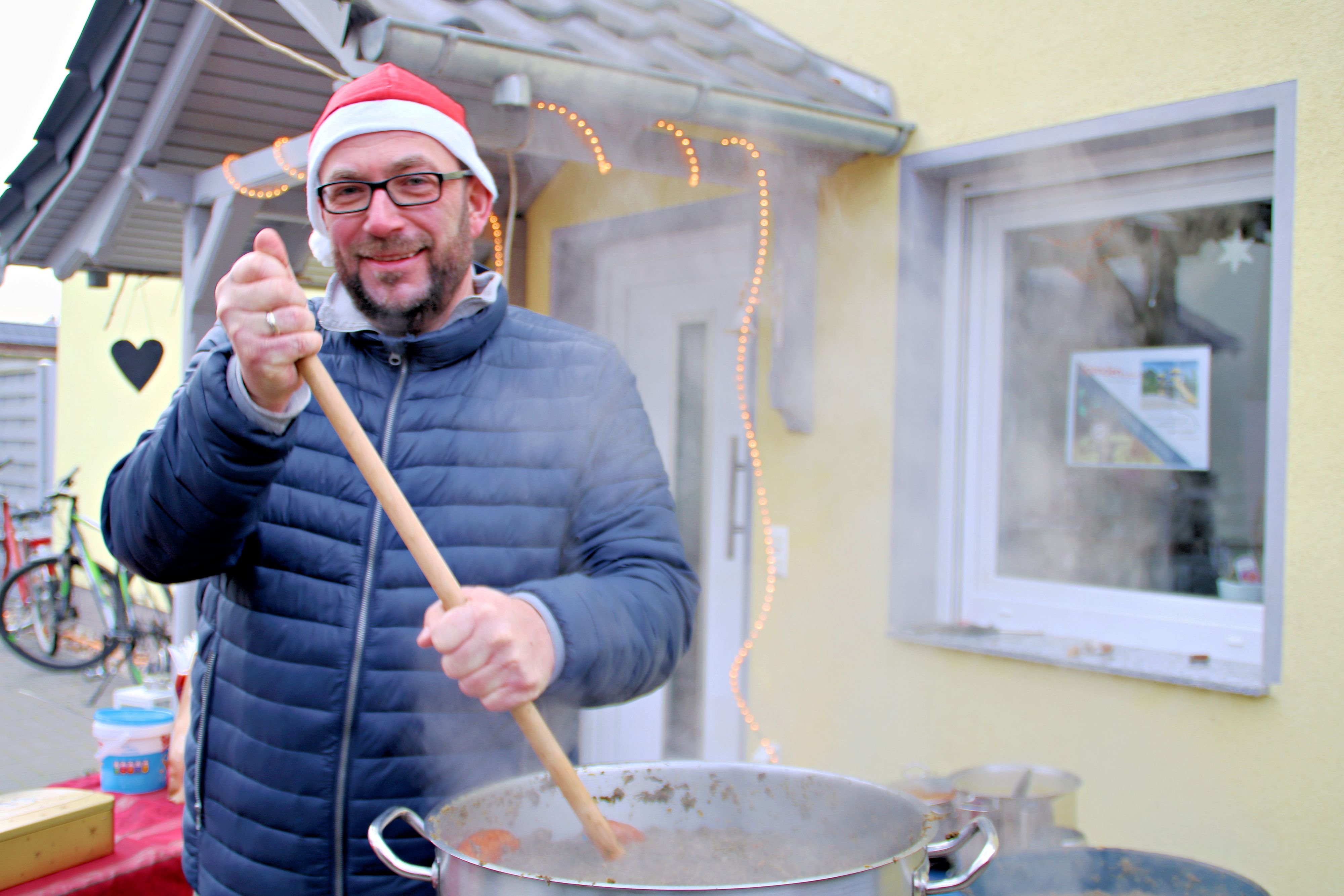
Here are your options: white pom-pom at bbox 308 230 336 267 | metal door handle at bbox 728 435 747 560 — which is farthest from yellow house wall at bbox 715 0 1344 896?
white pom-pom at bbox 308 230 336 267

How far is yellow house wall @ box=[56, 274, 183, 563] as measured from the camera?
31.2ft

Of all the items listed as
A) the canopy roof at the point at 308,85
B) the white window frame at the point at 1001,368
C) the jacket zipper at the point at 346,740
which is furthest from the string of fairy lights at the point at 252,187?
the jacket zipper at the point at 346,740

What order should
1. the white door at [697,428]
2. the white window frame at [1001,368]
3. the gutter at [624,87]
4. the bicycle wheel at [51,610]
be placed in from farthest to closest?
the bicycle wheel at [51,610]
the white door at [697,428]
the white window frame at [1001,368]
the gutter at [624,87]

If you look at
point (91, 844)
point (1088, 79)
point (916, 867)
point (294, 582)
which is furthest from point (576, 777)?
point (1088, 79)

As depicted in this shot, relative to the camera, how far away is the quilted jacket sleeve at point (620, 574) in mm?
1411

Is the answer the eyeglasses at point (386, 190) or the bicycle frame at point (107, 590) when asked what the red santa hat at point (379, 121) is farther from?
the bicycle frame at point (107, 590)

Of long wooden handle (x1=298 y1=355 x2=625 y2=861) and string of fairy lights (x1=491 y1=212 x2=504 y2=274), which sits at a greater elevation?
string of fairy lights (x1=491 y1=212 x2=504 y2=274)

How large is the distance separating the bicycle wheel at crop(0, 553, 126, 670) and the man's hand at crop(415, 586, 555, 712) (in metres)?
7.92

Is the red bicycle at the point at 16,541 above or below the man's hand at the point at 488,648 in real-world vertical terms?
below

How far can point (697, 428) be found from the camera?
4.51 metres

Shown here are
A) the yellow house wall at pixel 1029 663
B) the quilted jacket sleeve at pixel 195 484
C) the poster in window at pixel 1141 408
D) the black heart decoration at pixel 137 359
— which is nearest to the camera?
the quilted jacket sleeve at pixel 195 484

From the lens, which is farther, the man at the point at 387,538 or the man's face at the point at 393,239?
the man's face at the point at 393,239

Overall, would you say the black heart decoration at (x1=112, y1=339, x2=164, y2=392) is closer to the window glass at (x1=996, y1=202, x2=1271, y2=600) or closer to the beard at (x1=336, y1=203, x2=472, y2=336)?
the beard at (x1=336, y1=203, x2=472, y2=336)

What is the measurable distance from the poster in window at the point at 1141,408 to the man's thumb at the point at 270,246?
2.81 metres
